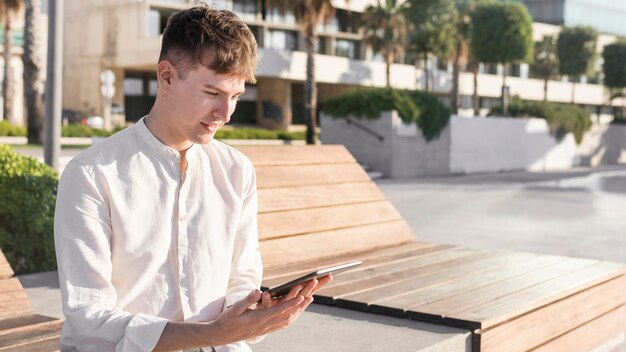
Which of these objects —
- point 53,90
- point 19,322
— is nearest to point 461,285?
point 19,322

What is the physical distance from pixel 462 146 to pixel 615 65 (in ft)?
70.3

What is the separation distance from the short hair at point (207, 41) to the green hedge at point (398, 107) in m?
20.7

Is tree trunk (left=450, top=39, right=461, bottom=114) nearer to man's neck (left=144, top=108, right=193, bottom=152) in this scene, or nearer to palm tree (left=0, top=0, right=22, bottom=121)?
palm tree (left=0, top=0, right=22, bottom=121)

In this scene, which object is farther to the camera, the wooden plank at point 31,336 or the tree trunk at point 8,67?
the tree trunk at point 8,67

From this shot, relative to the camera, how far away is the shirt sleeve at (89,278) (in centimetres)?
196

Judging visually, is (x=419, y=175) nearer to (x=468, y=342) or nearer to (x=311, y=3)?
(x=311, y=3)

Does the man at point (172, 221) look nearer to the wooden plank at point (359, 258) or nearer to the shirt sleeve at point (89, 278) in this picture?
the shirt sleeve at point (89, 278)

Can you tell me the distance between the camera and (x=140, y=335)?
195 centimetres

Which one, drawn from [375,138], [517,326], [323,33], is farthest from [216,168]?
[323,33]

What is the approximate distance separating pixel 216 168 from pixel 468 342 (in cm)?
164

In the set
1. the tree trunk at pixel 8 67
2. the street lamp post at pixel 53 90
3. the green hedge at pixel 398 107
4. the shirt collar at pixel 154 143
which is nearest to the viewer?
the shirt collar at pixel 154 143

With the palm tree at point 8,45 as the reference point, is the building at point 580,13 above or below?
above

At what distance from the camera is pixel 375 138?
2269 centimetres

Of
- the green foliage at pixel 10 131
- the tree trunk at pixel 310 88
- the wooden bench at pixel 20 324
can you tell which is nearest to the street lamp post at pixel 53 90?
the wooden bench at pixel 20 324
